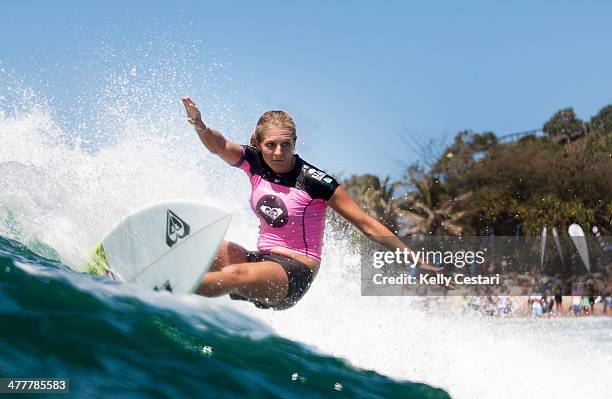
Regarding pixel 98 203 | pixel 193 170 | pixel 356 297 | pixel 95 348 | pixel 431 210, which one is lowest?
pixel 95 348

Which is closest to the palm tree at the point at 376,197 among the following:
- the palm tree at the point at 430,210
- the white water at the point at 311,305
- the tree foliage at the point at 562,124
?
the palm tree at the point at 430,210

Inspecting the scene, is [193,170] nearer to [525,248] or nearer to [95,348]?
[95,348]

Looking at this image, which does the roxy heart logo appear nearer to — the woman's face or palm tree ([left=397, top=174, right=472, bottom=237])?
the woman's face

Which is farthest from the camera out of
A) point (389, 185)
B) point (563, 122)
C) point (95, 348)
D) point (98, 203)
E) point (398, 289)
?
point (563, 122)

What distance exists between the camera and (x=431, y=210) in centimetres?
3822

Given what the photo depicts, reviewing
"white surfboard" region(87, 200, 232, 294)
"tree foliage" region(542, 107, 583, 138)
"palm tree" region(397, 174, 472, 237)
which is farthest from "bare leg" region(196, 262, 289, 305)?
"tree foliage" region(542, 107, 583, 138)

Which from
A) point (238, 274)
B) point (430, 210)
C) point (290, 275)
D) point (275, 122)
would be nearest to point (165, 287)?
point (238, 274)

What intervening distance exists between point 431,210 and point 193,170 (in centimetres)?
3065

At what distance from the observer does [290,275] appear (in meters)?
5.95

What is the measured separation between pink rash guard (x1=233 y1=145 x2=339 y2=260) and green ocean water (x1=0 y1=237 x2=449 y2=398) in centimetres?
76

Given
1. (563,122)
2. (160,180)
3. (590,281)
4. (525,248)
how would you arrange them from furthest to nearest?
(563,122), (525,248), (590,281), (160,180)

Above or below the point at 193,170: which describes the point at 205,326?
below

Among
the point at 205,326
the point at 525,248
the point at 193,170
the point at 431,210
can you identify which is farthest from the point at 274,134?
the point at 431,210

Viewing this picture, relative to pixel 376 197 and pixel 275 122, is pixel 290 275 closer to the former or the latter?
pixel 275 122
